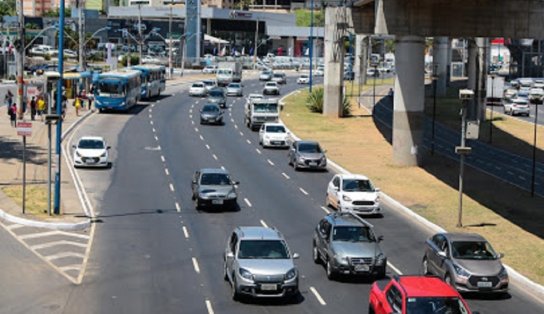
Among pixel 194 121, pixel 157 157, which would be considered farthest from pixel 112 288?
pixel 194 121

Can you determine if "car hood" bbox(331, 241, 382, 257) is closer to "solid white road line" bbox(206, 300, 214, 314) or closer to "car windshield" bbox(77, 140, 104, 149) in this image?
"solid white road line" bbox(206, 300, 214, 314)

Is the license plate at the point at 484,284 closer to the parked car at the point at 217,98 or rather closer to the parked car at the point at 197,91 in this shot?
the parked car at the point at 217,98

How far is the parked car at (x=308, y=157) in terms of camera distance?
2021 inches

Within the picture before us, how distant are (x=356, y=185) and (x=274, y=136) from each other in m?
21.6

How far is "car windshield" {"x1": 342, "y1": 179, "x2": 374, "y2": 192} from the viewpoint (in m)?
39.2

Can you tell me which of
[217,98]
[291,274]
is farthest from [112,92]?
[291,274]

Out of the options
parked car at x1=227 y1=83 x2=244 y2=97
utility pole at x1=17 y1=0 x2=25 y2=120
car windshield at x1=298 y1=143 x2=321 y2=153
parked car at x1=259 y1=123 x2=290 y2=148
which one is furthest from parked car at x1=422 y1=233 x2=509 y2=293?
parked car at x1=227 y1=83 x2=244 y2=97

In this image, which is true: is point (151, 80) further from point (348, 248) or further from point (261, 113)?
point (348, 248)

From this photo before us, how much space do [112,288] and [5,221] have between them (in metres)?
10.3

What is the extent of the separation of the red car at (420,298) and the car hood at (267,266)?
405 centimetres

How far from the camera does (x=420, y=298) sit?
782 inches

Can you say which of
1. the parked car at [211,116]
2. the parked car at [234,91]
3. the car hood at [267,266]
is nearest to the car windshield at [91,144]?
the parked car at [211,116]

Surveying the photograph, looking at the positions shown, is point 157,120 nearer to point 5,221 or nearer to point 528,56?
point 5,221

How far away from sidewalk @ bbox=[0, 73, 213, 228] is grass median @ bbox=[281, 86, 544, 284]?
14.0 meters
